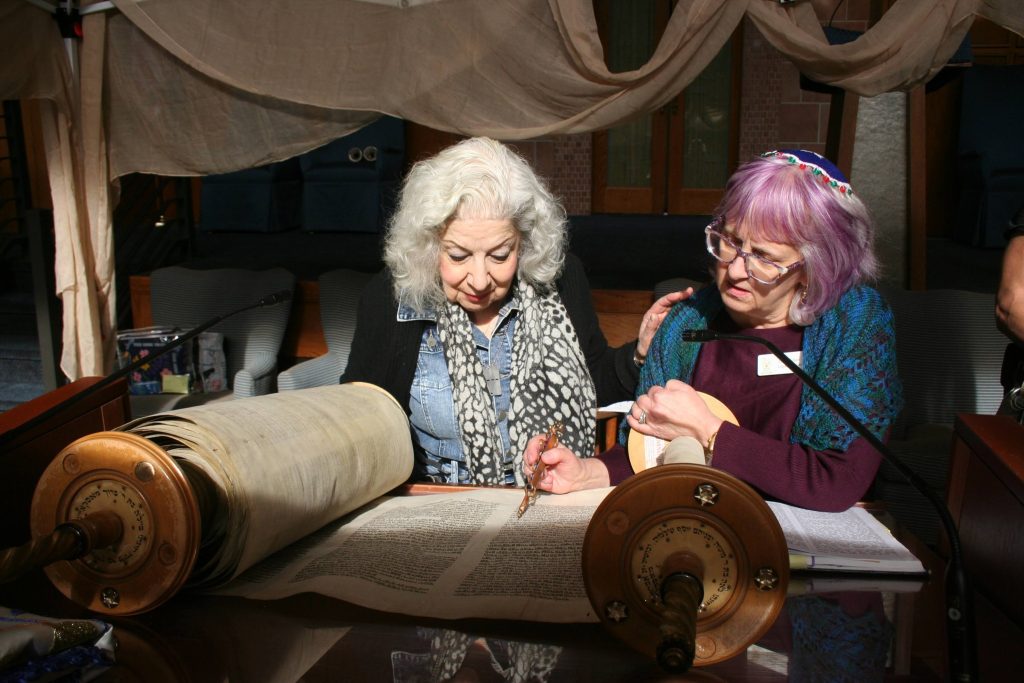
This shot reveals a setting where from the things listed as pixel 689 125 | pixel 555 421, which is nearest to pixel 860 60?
pixel 555 421

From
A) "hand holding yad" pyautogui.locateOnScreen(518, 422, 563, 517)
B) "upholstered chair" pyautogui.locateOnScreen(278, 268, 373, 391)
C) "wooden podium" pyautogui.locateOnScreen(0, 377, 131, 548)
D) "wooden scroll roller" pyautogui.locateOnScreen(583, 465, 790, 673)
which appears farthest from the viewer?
"upholstered chair" pyautogui.locateOnScreen(278, 268, 373, 391)

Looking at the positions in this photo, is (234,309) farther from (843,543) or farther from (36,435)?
(843,543)

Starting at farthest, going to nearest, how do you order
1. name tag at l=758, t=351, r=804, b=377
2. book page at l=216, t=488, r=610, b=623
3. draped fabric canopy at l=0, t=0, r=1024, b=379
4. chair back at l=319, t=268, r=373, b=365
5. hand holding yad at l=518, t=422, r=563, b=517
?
chair back at l=319, t=268, r=373, b=365 < draped fabric canopy at l=0, t=0, r=1024, b=379 < name tag at l=758, t=351, r=804, b=377 < hand holding yad at l=518, t=422, r=563, b=517 < book page at l=216, t=488, r=610, b=623

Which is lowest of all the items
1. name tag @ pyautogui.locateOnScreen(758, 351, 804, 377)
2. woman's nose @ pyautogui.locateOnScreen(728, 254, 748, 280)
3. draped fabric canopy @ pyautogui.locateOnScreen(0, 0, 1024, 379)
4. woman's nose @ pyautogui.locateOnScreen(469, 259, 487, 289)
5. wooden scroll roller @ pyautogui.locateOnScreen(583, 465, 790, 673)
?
wooden scroll roller @ pyautogui.locateOnScreen(583, 465, 790, 673)

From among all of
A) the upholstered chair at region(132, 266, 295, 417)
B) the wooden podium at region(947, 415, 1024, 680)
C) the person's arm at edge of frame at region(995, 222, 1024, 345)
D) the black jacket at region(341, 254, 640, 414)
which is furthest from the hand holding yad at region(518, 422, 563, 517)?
the upholstered chair at region(132, 266, 295, 417)

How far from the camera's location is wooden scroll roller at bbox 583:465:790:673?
86 cm

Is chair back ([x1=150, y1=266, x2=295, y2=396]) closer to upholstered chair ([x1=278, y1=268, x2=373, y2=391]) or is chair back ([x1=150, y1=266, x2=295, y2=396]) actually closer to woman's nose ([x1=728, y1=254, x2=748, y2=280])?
upholstered chair ([x1=278, y1=268, x2=373, y2=391])

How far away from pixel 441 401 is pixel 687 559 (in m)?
1.07

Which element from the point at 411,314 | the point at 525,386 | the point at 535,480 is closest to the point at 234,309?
the point at 411,314

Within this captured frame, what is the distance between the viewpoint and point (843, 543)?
1168 millimetres

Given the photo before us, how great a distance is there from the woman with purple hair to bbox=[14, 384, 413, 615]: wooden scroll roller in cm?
38

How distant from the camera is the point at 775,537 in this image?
2.85 ft

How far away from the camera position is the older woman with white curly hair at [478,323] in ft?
5.74

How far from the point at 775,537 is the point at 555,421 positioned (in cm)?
103
